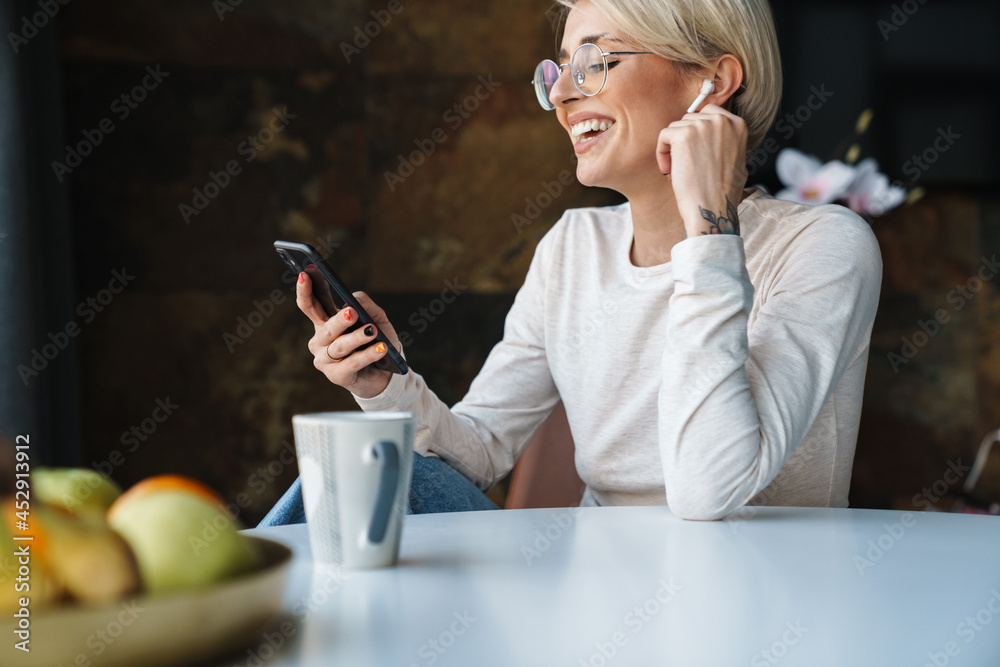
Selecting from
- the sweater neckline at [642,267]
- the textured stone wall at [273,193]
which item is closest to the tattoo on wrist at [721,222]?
the sweater neckline at [642,267]

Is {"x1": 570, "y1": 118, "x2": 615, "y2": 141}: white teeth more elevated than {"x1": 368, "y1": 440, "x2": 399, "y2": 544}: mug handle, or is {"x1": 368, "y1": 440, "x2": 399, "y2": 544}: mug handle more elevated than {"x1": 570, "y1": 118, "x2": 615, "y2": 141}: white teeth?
{"x1": 570, "y1": 118, "x2": 615, "y2": 141}: white teeth

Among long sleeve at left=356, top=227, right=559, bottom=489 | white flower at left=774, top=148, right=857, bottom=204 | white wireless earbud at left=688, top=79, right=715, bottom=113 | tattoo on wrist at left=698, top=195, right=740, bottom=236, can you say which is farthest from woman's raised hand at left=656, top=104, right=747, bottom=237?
white flower at left=774, top=148, right=857, bottom=204

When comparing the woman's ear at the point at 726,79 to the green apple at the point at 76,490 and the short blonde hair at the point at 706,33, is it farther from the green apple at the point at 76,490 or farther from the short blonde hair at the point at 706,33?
the green apple at the point at 76,490

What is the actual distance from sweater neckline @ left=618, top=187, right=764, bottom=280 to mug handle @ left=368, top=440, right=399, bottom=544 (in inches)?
31.5

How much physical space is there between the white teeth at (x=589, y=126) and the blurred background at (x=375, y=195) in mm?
1512

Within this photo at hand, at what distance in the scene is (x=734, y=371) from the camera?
934 millimetres

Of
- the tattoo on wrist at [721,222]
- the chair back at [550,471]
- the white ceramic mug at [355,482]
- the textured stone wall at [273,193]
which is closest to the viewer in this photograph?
the white ceramic mug at [355,482]

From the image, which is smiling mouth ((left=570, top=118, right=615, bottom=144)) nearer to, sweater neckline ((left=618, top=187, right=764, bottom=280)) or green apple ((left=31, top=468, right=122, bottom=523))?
sweater neckline ((left=618, top=187, right=764, bottom=280))

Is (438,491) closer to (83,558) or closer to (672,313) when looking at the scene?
(672,313)

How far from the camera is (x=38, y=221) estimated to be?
7.02ft

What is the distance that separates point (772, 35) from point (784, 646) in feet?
3.70

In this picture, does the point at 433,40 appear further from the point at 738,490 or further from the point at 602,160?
the point at 738,490

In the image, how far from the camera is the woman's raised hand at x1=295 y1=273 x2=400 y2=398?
1.12m

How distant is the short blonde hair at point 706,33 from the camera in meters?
1.28
